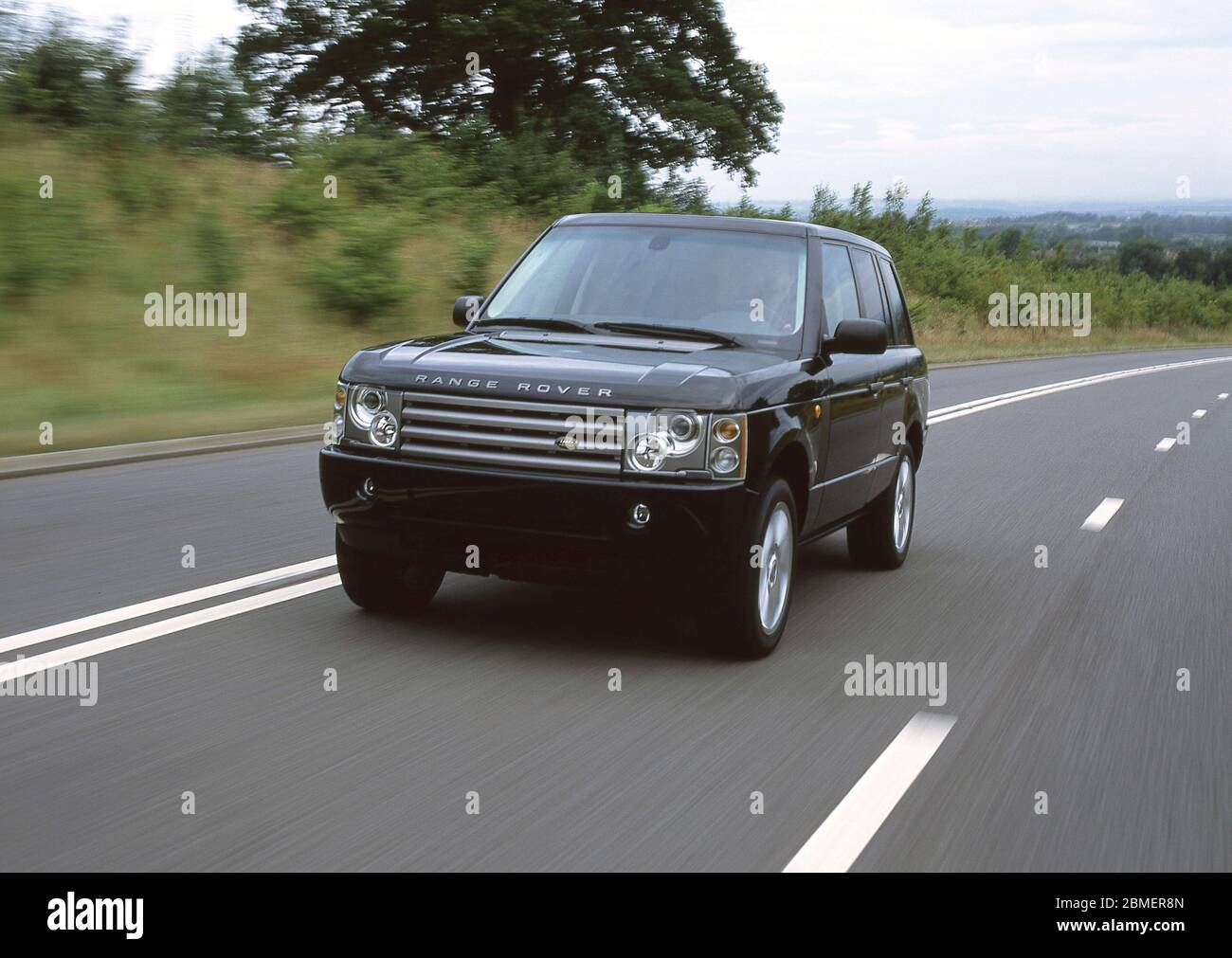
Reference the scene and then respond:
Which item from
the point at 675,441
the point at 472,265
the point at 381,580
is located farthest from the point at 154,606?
the point at 472,265

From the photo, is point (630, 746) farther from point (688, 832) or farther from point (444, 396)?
point (444, 396)

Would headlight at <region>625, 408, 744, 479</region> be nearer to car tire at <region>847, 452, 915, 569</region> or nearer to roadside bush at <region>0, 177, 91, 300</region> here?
car tire at <region>847, 452, 915, 569</region>

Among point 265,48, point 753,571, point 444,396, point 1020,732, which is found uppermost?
point 265,48

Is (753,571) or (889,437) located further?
(889,437)

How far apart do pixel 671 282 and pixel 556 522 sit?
185 cm

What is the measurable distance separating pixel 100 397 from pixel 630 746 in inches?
437

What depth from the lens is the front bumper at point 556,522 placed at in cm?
634

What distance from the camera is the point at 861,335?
7.50 m

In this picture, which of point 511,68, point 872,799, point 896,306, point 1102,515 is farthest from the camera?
point 511,68

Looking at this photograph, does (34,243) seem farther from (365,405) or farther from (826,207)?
(826,207)

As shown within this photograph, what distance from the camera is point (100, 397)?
15250 millimetres

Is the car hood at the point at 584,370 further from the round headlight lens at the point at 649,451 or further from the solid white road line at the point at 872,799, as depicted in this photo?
the solid white road line at the point at 872,799
